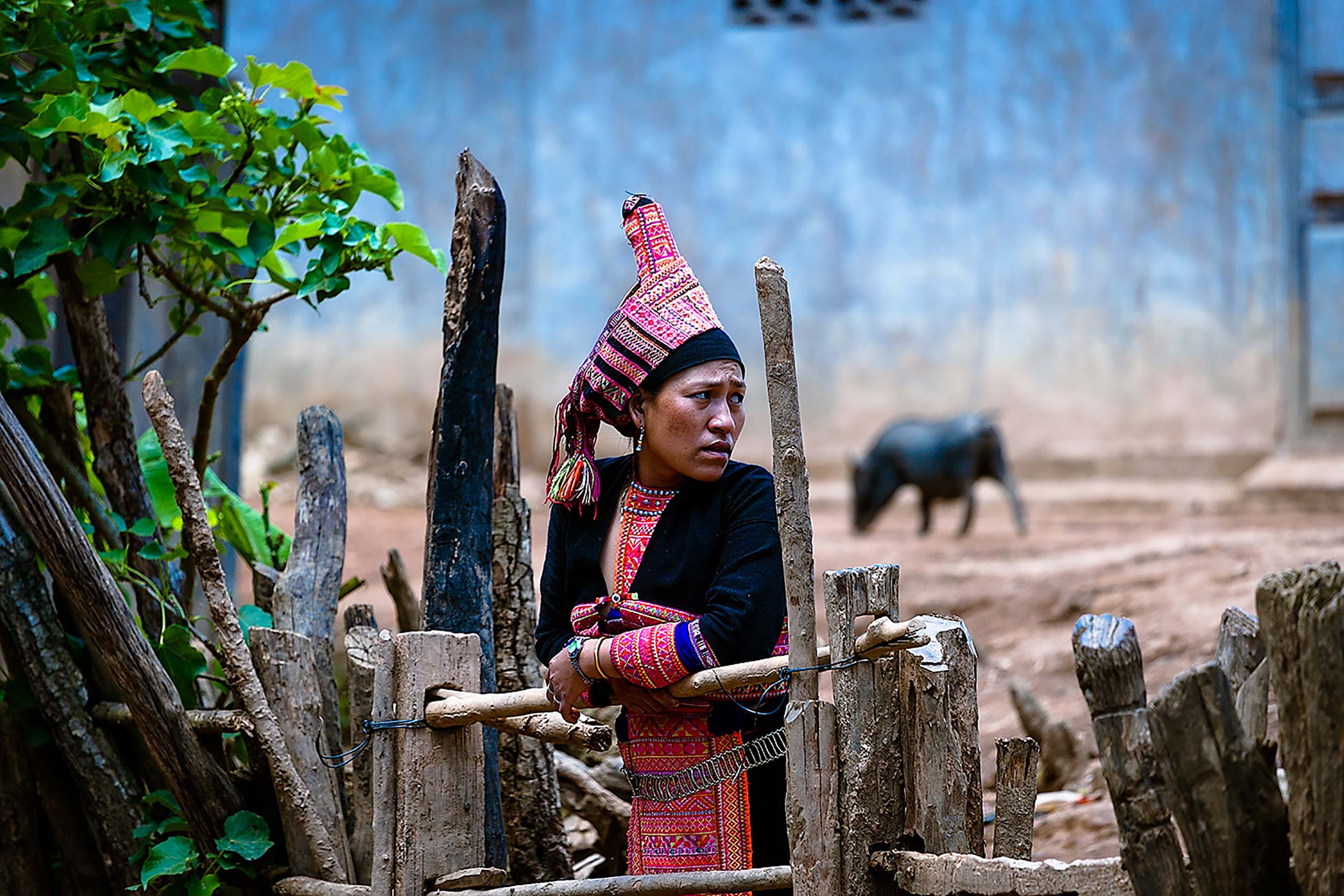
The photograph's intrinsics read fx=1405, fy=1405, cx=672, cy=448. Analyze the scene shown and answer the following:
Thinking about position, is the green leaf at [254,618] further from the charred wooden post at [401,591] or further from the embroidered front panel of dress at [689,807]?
the embroidered front panel of dress at [689,807]

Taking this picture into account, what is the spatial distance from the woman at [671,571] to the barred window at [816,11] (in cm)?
983

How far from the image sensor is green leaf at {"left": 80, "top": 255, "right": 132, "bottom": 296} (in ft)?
9.75

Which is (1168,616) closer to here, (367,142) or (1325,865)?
(1325,865)

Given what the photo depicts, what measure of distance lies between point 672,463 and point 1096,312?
9.73 meters

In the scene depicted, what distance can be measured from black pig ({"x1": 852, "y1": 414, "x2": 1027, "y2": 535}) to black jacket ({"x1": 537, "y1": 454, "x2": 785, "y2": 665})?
8.00m

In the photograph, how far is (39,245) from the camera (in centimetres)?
284

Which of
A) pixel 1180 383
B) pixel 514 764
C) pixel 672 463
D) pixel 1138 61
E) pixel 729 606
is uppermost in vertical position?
pixel 1138 61

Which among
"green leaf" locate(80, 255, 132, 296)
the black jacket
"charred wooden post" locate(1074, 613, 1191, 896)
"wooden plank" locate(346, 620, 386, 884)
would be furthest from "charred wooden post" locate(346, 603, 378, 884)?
"charred wooden post" locate(1074, 613, 1191, 896)

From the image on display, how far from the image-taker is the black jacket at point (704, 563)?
210cm

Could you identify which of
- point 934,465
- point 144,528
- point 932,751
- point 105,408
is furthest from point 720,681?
point 934,465

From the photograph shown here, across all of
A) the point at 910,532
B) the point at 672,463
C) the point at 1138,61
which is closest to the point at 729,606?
the point at 672,463

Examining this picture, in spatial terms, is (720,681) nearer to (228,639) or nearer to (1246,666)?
(1246,666)

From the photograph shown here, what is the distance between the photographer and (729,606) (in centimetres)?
209

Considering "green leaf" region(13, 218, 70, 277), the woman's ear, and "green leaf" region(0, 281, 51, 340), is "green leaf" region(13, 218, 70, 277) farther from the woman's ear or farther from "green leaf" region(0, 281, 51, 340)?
the woman's ear
